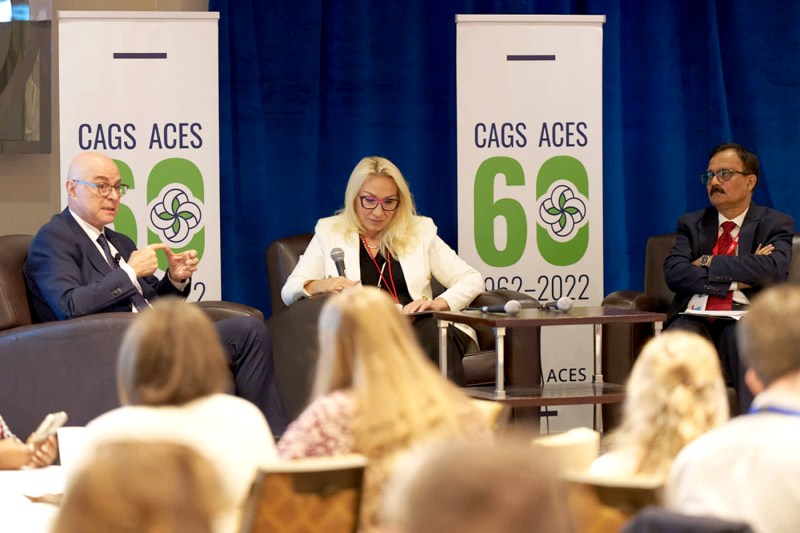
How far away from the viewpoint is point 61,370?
14.0ft

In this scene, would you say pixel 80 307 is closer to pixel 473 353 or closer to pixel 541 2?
pixel 473 353

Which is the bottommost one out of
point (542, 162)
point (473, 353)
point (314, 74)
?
point (473, 353)

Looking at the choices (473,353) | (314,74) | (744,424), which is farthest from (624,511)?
(314,74)

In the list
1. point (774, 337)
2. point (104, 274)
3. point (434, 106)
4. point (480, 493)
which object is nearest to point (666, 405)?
point (774, 337)

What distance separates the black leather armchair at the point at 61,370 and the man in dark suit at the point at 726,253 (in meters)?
2.47

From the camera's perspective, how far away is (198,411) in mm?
2299

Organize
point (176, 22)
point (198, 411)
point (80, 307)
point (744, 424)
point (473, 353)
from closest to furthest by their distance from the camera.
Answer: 1. point (744, 424)
2. point (198, 411)
3. point (80, 307)
4. point (473, 353)
5. point (176, 22)

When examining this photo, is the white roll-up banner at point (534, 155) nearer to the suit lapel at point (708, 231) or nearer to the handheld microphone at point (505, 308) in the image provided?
the suit lapel at point (708, 231)

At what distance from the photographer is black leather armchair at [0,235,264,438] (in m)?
4.23

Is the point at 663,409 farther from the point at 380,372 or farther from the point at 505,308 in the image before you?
the point at 505,308

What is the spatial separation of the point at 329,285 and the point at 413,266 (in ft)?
1.47

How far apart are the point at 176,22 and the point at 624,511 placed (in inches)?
159

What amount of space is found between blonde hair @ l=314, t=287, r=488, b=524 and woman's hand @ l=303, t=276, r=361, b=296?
271cm

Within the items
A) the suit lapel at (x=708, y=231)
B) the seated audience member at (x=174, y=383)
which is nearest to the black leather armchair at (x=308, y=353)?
the suit lapel at (x=708, y=231)
